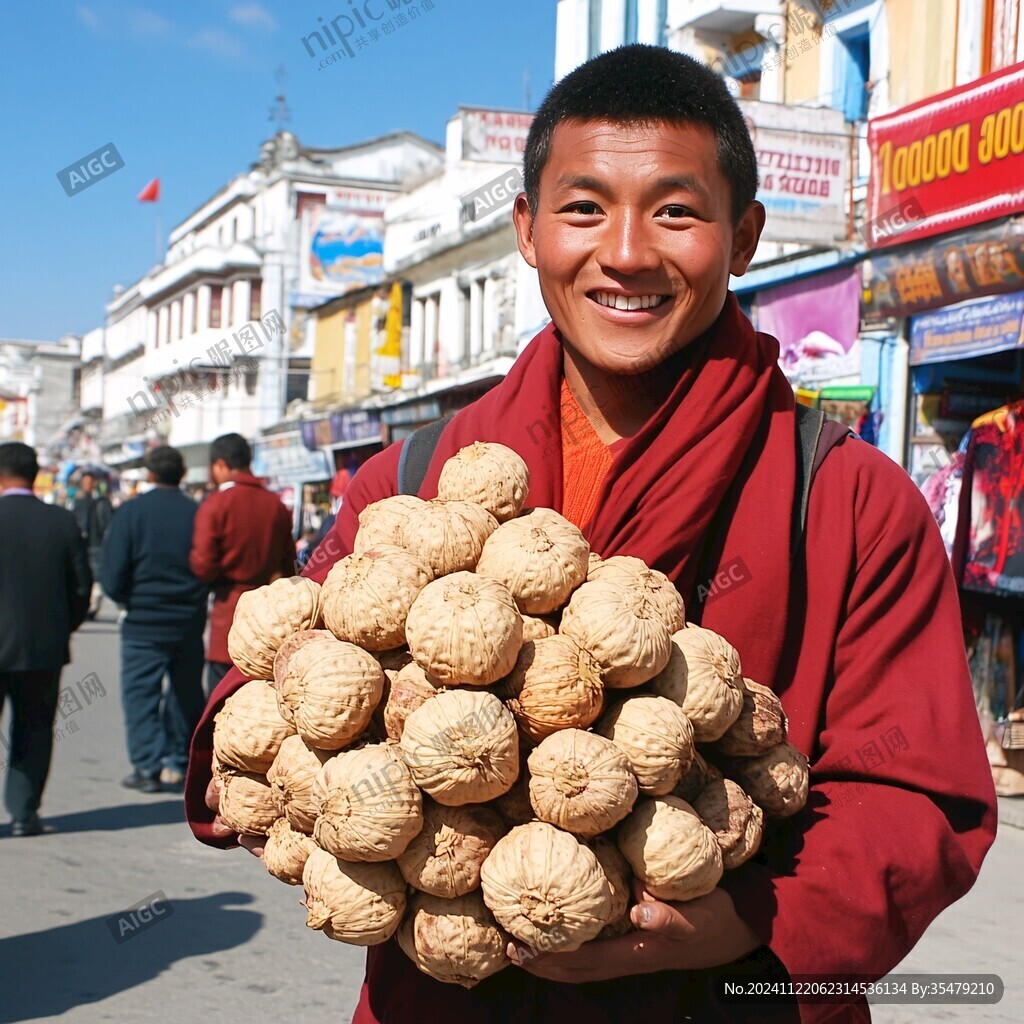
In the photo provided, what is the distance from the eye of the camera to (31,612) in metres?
7.16

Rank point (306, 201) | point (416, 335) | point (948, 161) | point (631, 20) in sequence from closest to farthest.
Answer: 1. point (948, 161)
2. point (631, 20)
3. point (416, 335)
4. point (306, 201)

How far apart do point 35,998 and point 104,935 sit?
0.65 meters

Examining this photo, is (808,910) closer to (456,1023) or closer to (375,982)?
(456,1023)

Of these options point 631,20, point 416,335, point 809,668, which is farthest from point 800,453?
point 416,335

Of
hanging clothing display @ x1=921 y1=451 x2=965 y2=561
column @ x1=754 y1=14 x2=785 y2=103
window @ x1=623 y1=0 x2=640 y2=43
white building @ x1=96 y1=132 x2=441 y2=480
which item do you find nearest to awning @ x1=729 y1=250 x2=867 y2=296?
column @ x1=754 y1=14 x2=785 y2=103

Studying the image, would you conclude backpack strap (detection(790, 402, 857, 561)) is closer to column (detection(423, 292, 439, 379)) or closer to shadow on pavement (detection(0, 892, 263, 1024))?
shadow on pavement (detection(0, 892, 263, 1024))

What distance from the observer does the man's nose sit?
1914mm

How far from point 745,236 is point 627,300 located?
0.29m

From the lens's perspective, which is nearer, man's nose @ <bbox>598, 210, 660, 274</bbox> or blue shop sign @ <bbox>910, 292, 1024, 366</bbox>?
man's nose @ <bbox>598, 210, 660, 274</bbox>

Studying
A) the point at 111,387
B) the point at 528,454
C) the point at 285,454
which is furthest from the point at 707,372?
the point at 111,387

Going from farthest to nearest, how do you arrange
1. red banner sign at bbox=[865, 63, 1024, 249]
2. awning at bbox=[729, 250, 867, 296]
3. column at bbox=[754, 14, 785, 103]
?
column at bbox=[754, 14, 785, 103], awning at bbox=[729, 250, 867, 296], red banner sign at bbox=[865, 63, 1024, 249]

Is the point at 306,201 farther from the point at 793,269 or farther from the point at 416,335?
the point at 793,269

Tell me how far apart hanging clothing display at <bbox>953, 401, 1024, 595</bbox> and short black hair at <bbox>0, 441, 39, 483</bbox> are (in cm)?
567

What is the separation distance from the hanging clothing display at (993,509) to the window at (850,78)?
5722 millimetres
